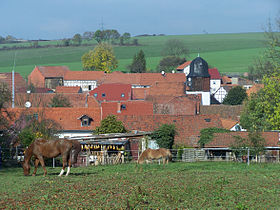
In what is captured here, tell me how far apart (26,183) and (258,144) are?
73.5ft

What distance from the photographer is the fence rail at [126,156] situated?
32938 mm

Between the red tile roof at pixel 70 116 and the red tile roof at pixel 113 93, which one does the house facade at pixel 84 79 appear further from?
the red tile roof at pixel 70 116

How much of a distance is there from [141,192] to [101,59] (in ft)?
433

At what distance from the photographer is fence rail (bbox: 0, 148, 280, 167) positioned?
3294 cm

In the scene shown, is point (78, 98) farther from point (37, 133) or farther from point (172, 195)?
point (172, 195)

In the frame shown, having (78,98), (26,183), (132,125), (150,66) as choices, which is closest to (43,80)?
(150,66)

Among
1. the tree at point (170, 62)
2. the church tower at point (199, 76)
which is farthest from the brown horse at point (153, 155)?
the tree at point (170, 62)

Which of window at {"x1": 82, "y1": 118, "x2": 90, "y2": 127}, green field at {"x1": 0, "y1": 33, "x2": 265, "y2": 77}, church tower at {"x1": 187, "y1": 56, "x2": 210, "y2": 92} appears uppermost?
green field at {"x1": 0, "y1": 33, "x2": 265, "y2": 77}

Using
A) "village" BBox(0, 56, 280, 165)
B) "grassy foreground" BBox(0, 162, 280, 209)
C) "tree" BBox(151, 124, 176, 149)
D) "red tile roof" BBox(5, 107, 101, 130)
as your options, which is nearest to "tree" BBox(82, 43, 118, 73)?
"village" BBox(0, 56, 280, 165)

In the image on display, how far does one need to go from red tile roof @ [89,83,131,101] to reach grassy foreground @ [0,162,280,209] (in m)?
80.7

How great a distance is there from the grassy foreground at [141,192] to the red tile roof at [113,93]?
80.7 meters

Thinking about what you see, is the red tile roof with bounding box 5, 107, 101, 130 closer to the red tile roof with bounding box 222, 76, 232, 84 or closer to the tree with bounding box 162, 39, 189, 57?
the red tile roof with bounding box 222, 76, 232, 84

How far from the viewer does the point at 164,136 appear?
143 ft

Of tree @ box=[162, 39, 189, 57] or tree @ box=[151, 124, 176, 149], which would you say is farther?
tree @ box=[162, 39, 189, 57]
